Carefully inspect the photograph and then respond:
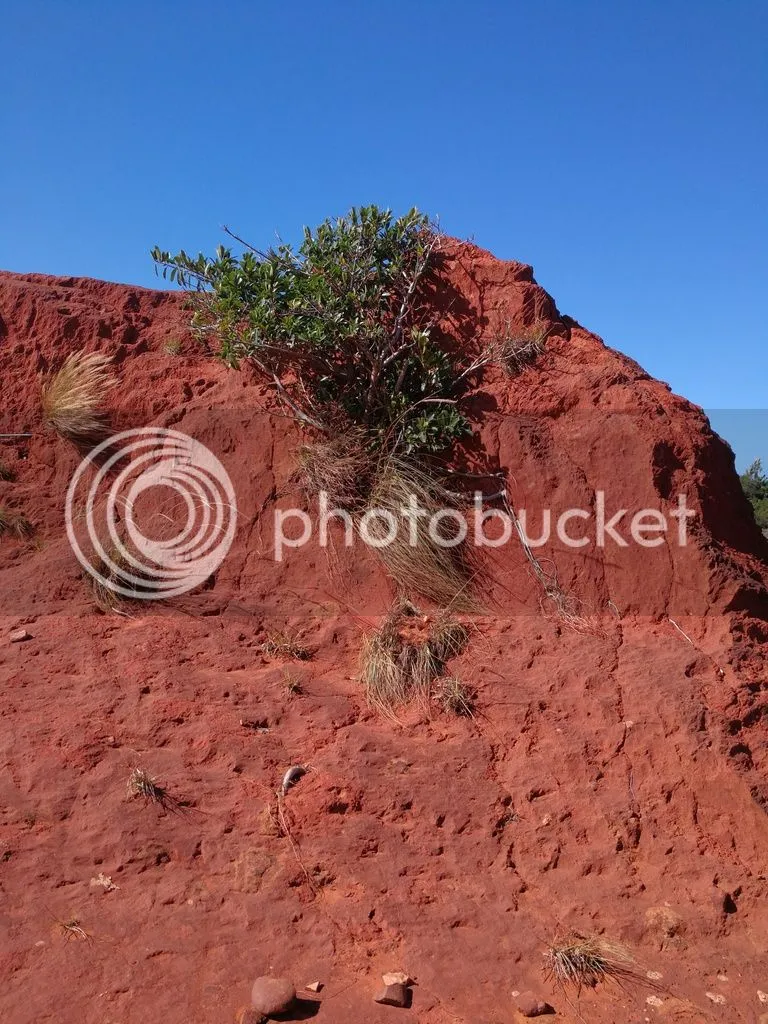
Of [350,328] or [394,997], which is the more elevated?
[350,328]

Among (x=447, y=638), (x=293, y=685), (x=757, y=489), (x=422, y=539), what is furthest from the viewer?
(x=757, y=489)

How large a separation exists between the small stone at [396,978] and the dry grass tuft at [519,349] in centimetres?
423

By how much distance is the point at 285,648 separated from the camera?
5395 millimetres

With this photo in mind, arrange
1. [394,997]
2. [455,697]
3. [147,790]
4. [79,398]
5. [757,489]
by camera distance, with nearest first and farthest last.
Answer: [394,997]
[147,790]
[455,697]
[79,398]
[757,489]

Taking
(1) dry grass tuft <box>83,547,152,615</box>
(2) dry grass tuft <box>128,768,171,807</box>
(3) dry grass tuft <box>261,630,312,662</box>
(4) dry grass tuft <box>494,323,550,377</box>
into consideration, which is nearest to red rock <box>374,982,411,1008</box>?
(2) dry grass tuft <box>128,768,171,807</box>

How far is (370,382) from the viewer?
631cm

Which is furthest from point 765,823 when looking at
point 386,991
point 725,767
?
point 386,991

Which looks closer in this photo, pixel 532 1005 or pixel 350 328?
pixel 532 1005

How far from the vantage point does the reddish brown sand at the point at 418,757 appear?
11.4ft

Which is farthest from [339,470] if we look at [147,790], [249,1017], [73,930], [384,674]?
[249,1017]

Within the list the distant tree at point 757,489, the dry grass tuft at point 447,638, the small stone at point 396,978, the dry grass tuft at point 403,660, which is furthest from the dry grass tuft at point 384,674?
the distant tree at point 757,489

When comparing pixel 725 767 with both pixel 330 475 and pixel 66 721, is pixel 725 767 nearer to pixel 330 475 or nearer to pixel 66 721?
pixel 330 475

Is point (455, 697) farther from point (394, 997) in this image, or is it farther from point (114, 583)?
point (114, 583)

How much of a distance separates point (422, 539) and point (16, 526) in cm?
314
